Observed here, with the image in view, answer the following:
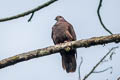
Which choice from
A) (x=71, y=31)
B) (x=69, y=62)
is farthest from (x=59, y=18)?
(x=69, y=62)

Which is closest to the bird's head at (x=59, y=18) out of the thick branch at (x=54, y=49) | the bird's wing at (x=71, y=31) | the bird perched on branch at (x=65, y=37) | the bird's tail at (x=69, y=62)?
the bird perched on branch at (x=65, y=37)

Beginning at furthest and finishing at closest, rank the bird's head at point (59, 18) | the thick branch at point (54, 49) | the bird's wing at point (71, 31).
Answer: the bird's head at point (59, 18), the bird's wing at point (71, 31), the thick branch at point (54, 49)

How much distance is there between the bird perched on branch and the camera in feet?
25.0

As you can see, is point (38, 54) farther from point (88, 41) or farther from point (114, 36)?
point (114, 36)

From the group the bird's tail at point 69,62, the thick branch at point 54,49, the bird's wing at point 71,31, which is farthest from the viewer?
the bird's wing at point 71,31

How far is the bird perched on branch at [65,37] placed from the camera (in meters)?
7.63

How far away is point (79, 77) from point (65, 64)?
314cm

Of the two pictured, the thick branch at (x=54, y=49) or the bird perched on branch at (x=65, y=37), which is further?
the bird perched on branch at (x=65, y=37)

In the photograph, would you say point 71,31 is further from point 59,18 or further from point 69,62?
point 59,18

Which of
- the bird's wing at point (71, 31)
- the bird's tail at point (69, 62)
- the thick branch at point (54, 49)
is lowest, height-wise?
the bird's tail at point (69, 62)

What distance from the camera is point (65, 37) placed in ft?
27.5

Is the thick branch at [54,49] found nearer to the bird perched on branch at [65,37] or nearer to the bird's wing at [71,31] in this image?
the bird perched on branch at [65,37]

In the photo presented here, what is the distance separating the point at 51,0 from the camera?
3.54 meters

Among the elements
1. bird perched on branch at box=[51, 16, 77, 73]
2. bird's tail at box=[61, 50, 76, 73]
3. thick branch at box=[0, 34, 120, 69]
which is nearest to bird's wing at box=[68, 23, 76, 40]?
bird perched on branch at box=[51, 16, 77, 73]
